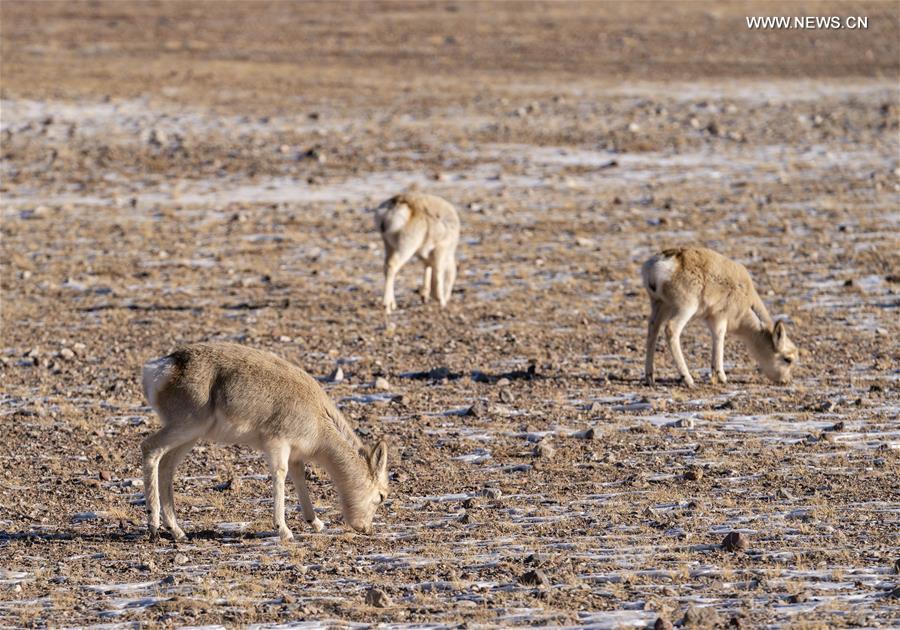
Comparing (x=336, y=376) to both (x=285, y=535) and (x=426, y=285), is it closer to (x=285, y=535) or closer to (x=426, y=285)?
(x=426, y=285)

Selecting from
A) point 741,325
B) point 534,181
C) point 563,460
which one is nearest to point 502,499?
point 563,460

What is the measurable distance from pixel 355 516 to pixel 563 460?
2318 millimetres

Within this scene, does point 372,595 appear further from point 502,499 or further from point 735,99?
point 735,99

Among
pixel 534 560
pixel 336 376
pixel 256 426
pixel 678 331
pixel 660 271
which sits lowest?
pixel 336 376

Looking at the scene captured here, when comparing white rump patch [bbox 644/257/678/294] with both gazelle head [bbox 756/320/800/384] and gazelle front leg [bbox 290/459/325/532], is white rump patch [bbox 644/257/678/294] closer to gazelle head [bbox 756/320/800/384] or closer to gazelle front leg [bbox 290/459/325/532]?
gazelle head [bbox 756/320/800/384]

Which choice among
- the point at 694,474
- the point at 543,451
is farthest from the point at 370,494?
the point at 694,474

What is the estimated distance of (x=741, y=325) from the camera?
1396cm

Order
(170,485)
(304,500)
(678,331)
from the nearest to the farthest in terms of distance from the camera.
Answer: (170,485)
(304,500)
(678,331)

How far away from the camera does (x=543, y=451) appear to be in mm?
11180

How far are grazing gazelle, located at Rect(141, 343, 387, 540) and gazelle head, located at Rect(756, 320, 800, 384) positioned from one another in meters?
5.31

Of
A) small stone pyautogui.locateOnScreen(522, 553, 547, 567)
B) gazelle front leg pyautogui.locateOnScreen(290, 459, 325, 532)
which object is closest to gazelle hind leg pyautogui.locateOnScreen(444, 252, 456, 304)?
gazelle front leg pyautogui.locateOnScreen(290, 459, 325, 532)

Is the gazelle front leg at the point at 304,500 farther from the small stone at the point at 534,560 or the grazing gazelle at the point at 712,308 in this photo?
the grazing gazelle at the point at 712,308

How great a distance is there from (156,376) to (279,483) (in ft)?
3.43

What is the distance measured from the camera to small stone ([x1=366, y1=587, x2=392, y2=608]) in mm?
7668
